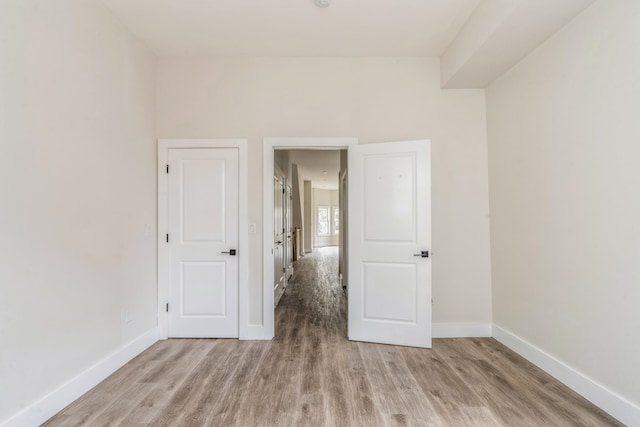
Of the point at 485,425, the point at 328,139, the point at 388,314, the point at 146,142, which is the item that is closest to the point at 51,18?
the point at 146,142

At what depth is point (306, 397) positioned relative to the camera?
2.21 metres

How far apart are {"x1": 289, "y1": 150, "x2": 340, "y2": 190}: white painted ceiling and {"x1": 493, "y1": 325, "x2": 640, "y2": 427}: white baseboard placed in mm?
5099

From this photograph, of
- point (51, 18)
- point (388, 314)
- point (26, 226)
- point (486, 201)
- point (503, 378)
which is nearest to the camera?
point (26, 226)

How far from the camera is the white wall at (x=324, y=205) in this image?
46.6 feet

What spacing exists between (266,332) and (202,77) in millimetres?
2831

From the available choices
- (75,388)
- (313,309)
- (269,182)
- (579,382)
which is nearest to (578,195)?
(579,382)

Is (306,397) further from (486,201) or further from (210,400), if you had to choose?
(486,201)

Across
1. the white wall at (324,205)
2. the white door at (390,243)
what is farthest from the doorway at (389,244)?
the white wall at (324,205)

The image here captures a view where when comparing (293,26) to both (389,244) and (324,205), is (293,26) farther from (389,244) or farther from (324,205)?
(324,205)

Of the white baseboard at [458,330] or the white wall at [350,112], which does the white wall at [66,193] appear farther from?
the white baseboard at [458,330]

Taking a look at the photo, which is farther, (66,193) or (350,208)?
(350,208)

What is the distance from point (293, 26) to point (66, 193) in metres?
2.27

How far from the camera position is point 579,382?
7.31 feet

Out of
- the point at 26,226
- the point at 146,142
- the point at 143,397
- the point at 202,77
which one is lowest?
the point at 143,397
